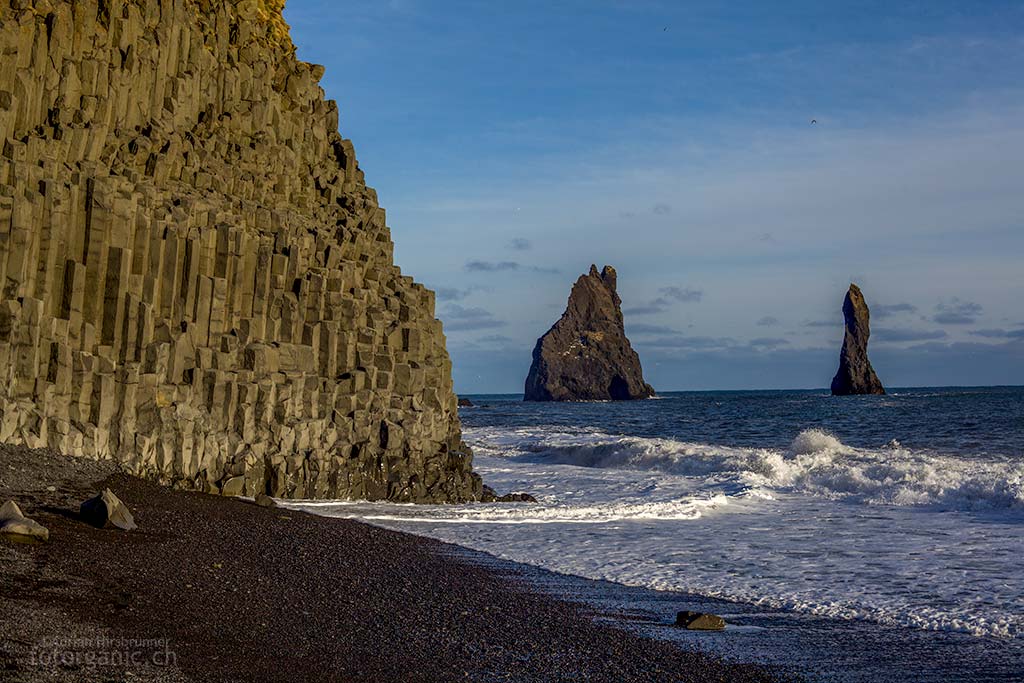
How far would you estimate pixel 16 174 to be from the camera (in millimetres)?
21250

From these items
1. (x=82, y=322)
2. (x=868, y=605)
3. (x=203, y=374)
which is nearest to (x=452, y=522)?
(x=203, y=374)

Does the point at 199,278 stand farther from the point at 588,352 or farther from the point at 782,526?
the point at 588,352

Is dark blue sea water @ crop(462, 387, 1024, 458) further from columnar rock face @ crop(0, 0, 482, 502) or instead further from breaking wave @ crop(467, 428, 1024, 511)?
columnar rock face @ crop(0, 0, 482, 502)

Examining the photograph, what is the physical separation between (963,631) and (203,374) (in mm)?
16547

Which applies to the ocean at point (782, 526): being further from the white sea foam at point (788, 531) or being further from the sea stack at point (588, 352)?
the sea stack at point (588, 352)

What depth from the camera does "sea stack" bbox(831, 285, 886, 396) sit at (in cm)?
13938

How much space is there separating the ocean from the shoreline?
3254mm

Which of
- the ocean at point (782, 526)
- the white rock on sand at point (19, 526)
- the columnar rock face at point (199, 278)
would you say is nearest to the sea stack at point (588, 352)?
the ocean at point (782, 526)

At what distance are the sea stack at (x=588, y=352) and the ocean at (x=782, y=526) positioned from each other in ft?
375

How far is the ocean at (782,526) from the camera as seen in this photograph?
1494cm

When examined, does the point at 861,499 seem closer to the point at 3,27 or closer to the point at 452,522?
the point at 452,522

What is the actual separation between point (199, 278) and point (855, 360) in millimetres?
129968

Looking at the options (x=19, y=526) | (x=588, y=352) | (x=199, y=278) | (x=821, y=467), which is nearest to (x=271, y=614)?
(x=19, y=526)

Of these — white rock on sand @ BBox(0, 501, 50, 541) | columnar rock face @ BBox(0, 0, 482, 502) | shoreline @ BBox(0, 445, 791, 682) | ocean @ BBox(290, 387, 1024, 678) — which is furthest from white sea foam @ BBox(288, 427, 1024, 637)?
white rock on sand @ BBox(0, 501, 50, 541)
